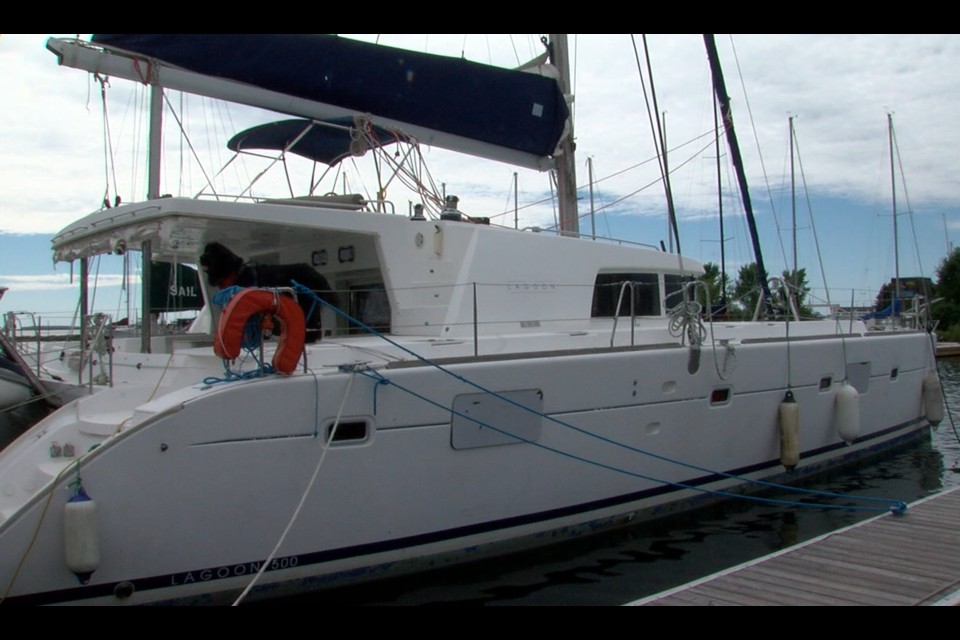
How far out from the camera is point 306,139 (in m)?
7.34

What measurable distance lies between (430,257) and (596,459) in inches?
87.8

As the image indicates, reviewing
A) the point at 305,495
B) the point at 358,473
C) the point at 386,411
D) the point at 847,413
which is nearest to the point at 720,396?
the point at 847,413

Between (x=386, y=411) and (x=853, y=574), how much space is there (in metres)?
3.03

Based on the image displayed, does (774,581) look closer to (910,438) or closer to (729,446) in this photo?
(729,446)

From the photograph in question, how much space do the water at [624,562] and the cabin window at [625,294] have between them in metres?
2.16

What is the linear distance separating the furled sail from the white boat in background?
6cm

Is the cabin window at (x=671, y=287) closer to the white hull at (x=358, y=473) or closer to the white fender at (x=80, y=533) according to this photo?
the white hull at (x=358, y=473)

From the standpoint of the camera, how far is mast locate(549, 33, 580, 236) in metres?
8.54

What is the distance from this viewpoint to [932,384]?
1025cm

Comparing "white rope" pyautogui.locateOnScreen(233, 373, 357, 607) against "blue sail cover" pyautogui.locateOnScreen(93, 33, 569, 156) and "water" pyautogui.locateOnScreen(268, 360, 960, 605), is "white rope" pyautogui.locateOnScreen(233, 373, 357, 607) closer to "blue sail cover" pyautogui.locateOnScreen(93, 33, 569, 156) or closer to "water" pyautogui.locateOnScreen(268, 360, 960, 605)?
"water" pyautogui.locateOnScreen(268, 360, 960, 605)

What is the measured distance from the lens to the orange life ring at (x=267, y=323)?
174 inches

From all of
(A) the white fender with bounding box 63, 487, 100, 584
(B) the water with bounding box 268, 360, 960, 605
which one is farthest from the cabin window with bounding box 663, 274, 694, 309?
(A) the white fender with bounding box 63, 487, 100, 584

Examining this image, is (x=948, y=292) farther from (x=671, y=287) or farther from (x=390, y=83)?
(x=390, y=83)
